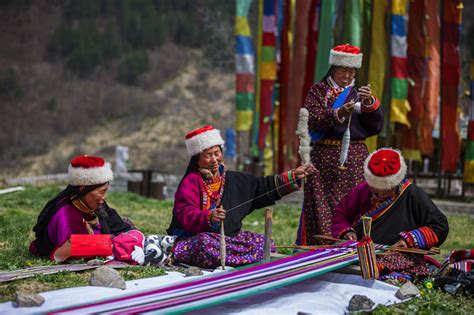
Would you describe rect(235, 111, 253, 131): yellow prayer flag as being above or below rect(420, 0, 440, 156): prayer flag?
below

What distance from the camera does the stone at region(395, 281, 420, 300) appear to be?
4723 millimetres

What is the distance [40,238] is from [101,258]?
0.58 metres

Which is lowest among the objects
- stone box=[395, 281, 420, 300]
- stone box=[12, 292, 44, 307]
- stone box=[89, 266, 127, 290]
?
stone box=[395, 281, 420, 300]

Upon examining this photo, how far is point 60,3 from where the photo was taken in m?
32.5

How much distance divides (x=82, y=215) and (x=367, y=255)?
226 cm

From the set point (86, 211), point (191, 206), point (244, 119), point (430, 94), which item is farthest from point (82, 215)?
point (244, 119)

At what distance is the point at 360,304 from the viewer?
174 inches

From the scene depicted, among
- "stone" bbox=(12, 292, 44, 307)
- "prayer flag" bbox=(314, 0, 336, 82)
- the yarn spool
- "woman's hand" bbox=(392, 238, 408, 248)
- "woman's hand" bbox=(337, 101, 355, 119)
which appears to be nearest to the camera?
"stone" bbox=(12, 292, 44, 307)

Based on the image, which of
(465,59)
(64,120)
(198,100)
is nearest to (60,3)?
(64,120)

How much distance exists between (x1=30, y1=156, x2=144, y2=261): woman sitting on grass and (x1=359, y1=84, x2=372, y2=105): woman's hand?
213cm

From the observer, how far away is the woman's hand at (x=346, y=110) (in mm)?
6266

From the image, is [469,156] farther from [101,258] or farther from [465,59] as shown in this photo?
[465,59]

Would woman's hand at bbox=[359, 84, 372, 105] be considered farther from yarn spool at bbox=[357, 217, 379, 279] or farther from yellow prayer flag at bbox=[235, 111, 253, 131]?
yellow prayer flag at bbox=[235, 111, 253, 131]

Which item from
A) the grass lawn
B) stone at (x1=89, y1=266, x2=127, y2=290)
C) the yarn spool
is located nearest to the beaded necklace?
the grass lawn
